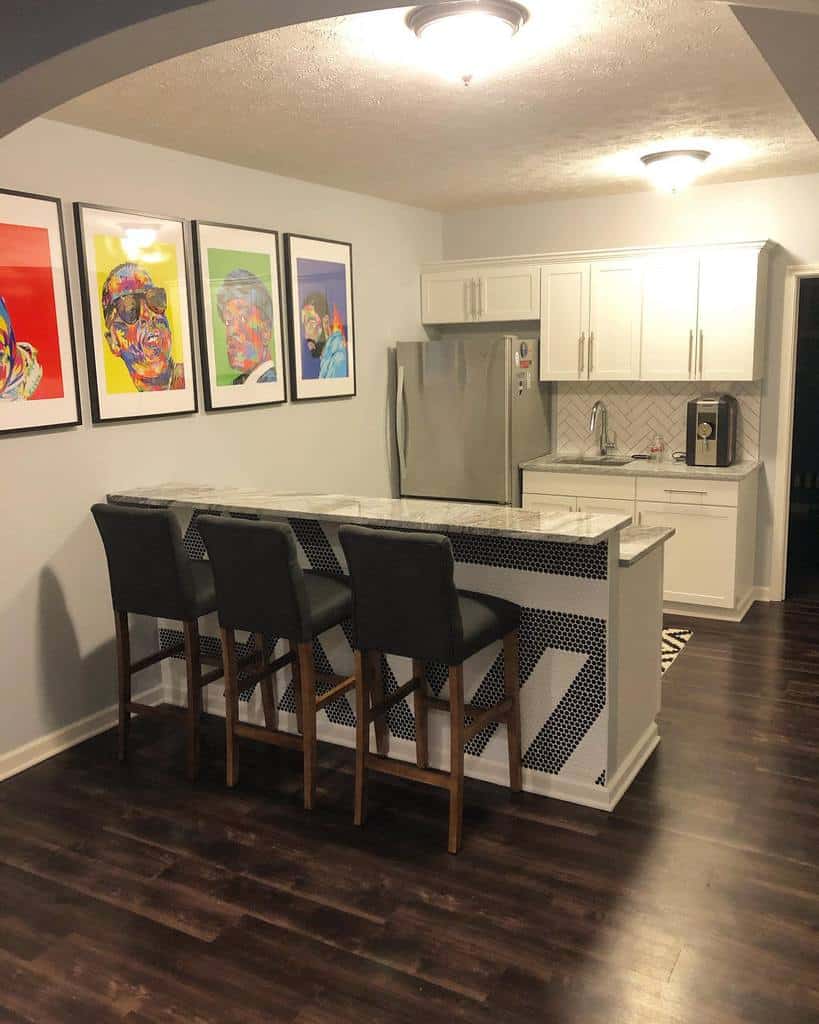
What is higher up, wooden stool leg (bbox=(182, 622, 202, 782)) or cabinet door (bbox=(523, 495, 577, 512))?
cabinet door (bbox=(523, 495, 577, 512))

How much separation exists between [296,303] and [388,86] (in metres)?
1.76

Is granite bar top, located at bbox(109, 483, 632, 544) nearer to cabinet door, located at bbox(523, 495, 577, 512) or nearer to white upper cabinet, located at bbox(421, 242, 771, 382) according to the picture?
cabinet door, located at bbox(523, 495, 577, 512)

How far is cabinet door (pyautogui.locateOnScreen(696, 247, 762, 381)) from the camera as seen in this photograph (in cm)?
500

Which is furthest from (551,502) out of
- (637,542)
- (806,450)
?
(806,450)

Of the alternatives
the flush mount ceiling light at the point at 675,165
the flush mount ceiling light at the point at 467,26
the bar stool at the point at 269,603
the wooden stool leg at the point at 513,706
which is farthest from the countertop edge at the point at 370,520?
the flush mount ceiling light at the point at 675,165

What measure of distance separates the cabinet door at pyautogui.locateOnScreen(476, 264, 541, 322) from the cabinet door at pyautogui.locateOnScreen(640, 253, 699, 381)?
2.36ft

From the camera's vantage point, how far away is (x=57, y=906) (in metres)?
2.63

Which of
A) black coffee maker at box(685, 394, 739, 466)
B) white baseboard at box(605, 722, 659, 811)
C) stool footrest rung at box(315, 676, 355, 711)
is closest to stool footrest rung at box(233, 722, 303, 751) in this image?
stool footrest rung at box(315, 676, 355, 711)

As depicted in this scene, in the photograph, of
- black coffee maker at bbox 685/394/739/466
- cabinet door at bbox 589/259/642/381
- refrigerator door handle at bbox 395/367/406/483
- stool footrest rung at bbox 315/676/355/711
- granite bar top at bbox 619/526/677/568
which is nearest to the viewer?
granite bar top at bbox 619/526/677/568

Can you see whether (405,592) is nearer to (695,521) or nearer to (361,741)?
(361,741)

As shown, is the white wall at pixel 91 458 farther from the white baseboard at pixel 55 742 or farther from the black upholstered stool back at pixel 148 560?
the black upholstered stool back at pixel 148 560

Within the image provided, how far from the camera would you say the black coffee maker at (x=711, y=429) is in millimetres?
5230

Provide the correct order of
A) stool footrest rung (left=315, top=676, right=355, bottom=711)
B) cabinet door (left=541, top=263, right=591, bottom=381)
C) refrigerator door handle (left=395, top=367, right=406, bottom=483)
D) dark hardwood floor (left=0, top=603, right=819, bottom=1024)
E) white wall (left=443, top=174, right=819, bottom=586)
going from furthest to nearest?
1. refrigerator door handle (left=395, top=367, right=406, bottom=483)
2. cabinet door (left=541, top=263, right=591, bottom=381)
3. white wall (left=443, top=174, right=819, bottom=586)
4. stool footrest rung (left=315, top=676, right=355, bottom=711)
5. dark hardwood floor (left=0, top=603, right=819, bottom=1024)

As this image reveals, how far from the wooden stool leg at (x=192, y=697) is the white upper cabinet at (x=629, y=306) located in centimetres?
317
